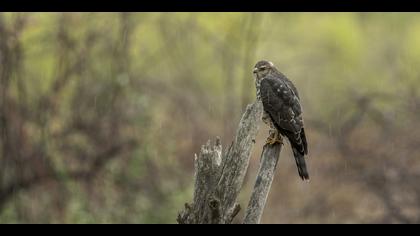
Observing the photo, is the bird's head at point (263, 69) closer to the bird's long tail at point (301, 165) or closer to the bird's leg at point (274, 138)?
the bird's leg at point (274, 138)

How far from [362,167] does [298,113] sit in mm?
4341

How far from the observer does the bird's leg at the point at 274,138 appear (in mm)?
5547

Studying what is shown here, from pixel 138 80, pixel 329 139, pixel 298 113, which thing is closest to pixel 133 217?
pixel 138 80

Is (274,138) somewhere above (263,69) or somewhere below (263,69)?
below

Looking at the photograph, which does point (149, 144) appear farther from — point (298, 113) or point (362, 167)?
point (298, 113)

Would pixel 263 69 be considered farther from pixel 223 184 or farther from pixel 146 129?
pixel 146 129

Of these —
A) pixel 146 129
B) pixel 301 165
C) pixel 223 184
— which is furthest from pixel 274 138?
pixel 146 129

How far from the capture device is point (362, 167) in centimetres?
1015

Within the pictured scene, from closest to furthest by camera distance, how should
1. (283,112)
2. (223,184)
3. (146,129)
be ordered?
(223,184) → (283,112) → (146,129)

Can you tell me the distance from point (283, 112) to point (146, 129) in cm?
508

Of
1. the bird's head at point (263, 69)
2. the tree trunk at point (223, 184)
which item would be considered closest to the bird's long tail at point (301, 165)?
the tree trunk at point (223, 184)

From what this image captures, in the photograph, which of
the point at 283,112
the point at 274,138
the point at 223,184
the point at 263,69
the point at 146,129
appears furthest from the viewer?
the point at 146,129

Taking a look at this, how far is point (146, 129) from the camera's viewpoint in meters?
10.8

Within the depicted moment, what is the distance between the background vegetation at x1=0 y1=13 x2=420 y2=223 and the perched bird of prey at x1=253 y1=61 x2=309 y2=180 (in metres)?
3.84
